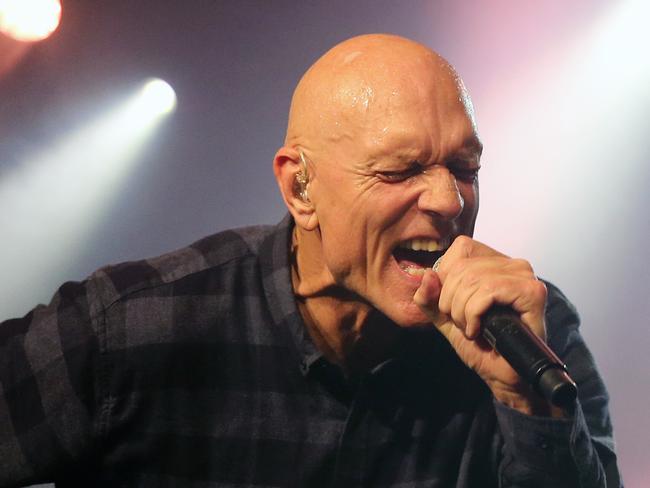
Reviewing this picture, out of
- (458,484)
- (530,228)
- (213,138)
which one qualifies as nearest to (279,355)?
(458,484)

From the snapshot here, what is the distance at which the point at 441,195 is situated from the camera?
135 centimetres

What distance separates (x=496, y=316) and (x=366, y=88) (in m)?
0.50

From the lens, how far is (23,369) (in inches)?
58.3

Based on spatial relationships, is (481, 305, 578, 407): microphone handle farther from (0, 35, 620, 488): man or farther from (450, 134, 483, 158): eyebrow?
(450, 134, 483, 158): eyebrow

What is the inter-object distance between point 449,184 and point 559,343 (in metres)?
0.55

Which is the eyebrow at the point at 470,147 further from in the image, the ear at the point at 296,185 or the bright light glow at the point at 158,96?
the bright light glow at the point at 158,96

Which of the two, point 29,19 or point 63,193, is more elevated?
point 29,19

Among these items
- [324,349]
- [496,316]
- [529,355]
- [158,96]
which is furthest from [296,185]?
→ [158,96]

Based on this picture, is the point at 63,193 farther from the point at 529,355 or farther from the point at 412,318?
the point at 529,355

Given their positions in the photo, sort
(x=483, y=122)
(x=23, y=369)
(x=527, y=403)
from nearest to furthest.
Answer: (x=527, y=403) → (x=23, y=369) → (x=483, y=122)

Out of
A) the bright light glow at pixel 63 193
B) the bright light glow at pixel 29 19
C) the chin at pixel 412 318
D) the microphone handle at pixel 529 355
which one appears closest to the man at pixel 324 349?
the chin at pixel 412 318

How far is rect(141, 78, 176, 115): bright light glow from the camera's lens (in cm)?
281

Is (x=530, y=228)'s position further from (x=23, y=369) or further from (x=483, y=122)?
(x=23, y=369)

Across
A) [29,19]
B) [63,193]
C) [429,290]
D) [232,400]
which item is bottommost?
[232,400]
